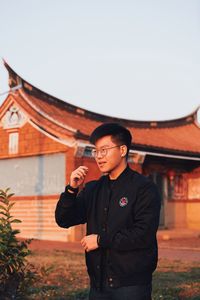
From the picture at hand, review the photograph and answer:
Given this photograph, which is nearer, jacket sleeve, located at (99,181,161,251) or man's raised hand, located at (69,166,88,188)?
jacket sleeve, located at (99,181,161,251)

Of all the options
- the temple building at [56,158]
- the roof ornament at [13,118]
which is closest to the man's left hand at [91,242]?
the temple building at [56,158]

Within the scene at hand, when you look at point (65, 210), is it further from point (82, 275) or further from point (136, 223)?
point (82, 275)

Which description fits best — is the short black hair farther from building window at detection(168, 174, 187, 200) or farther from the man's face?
building window at detection(168, 174, 187, 200)

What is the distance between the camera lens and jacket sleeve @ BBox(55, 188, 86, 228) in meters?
2.84

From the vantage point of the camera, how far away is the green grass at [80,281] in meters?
6.33

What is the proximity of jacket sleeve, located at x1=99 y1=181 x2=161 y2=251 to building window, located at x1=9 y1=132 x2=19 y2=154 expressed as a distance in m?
15.8

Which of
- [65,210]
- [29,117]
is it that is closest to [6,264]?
[65,210]

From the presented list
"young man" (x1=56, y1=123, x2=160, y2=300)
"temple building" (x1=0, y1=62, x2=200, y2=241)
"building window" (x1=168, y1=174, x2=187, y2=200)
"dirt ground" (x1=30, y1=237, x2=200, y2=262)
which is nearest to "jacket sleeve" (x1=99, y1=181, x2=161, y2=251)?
"young man" (x1=56, y1=123, x2=160, y2=300)

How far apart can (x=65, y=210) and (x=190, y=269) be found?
6.83 meters

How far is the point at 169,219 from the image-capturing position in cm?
2103

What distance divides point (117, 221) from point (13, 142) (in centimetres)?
1599

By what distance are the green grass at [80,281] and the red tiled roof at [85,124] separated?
6562 millimetres

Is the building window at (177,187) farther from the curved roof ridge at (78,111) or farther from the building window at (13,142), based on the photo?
the building window at (13,142)

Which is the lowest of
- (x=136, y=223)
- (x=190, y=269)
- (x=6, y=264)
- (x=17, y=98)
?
(x=190, y=269)
